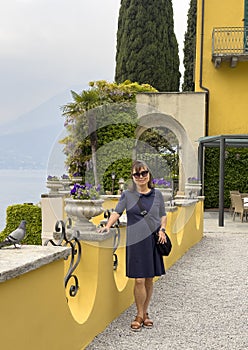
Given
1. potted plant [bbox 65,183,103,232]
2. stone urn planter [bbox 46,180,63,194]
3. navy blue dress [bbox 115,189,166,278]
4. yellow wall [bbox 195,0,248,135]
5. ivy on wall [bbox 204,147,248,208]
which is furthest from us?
yellow wall [bbox 195,0,248,135]

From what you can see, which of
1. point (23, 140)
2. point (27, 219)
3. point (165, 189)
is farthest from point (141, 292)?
point (27, 219)

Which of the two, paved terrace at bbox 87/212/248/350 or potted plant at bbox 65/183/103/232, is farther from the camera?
potted plant at bbox 65/183/103/232

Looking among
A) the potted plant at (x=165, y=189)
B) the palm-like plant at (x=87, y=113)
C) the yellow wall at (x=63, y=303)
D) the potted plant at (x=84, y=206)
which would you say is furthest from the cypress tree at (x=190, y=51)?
the potted plant at (x=84, y=206)

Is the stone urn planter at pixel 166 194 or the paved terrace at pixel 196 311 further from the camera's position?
the stone urn planter at pixel 166 194

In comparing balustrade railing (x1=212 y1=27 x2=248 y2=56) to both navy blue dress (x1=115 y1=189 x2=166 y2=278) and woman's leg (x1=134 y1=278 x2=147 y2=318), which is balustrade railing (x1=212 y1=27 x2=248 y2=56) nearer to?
navy blue dress (x1=115 y1=189 x2=166 y2=278)

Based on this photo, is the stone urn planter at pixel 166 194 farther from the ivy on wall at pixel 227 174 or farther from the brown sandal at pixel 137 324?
the ivy on wall at pixel 227 174

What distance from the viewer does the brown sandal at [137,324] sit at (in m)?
4.38

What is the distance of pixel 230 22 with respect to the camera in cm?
1833

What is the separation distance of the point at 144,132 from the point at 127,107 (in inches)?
58.5

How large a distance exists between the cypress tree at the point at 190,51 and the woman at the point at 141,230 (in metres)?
22.0

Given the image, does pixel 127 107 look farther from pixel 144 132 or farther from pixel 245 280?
pixel 245 280

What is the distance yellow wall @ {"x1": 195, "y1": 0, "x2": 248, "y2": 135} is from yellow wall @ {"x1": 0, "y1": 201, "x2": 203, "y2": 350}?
13.8 m

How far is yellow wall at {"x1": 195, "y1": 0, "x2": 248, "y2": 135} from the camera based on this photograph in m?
18.3

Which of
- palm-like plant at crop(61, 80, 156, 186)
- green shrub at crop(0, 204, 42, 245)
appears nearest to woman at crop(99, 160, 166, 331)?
green shrub at crop(0, 204, 42, 245)
